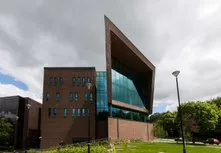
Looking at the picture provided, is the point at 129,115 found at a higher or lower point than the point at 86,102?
lower

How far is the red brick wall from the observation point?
47844 mm

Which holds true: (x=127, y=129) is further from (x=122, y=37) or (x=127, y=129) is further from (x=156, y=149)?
(x=156, y=149)

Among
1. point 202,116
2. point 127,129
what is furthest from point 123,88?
point 202,116

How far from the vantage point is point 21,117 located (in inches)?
2657

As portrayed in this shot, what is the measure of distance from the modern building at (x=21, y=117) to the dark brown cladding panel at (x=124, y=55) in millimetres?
27973

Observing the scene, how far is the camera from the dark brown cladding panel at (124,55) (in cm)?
4469

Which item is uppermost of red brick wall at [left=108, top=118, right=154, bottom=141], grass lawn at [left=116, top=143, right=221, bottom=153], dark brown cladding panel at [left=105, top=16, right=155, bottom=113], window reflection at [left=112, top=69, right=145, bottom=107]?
dark brown cladding panel at [left=105, top=16, right=155, bottom=113]

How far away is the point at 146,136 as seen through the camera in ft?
197

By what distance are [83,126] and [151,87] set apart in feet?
63.1

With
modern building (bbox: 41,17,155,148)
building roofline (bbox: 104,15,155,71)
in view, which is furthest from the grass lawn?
building roofline (bbox: 104,15,155,71)

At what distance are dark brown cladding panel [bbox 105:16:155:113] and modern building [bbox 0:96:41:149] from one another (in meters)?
28.0

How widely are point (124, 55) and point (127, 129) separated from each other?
14982mm

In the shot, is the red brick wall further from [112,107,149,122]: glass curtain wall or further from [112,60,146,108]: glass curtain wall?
[112,60,146,108]: glass curtain wall

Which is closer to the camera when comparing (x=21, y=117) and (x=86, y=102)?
(x=86, y=102)
